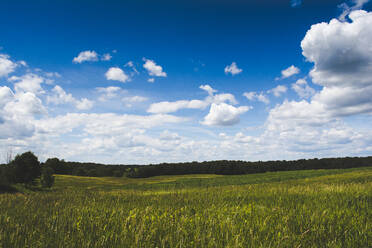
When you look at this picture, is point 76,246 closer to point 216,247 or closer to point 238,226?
point 216,247

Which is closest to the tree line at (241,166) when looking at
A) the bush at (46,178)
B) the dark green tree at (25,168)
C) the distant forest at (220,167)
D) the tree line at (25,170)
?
the distant forest at (220,167)

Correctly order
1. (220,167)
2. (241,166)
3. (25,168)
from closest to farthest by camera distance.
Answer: (25,168)
(241,166)
(220,167)

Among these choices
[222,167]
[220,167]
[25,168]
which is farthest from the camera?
[220,167]

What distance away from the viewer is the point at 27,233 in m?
2.67

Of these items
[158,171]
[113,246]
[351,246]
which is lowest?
[158,171]

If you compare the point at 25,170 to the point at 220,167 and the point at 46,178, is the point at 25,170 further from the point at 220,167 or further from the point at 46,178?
the point at 220,167

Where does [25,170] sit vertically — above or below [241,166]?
above

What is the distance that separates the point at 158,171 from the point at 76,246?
121 meters

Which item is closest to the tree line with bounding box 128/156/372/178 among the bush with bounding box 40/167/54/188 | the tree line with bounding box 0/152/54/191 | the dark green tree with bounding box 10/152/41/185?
the bush with bounding box 40/167/54/188

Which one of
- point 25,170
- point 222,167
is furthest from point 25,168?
point 222,167

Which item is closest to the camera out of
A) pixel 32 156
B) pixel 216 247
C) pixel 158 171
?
pixel 216 247

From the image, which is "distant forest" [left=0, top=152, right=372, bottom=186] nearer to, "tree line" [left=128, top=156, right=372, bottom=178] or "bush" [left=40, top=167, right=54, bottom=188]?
"tree line" [left=128, top=156, right=372, bottom=178]

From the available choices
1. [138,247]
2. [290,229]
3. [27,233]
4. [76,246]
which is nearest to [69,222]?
[27,233]

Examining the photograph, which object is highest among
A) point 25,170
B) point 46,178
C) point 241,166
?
point 25,170
